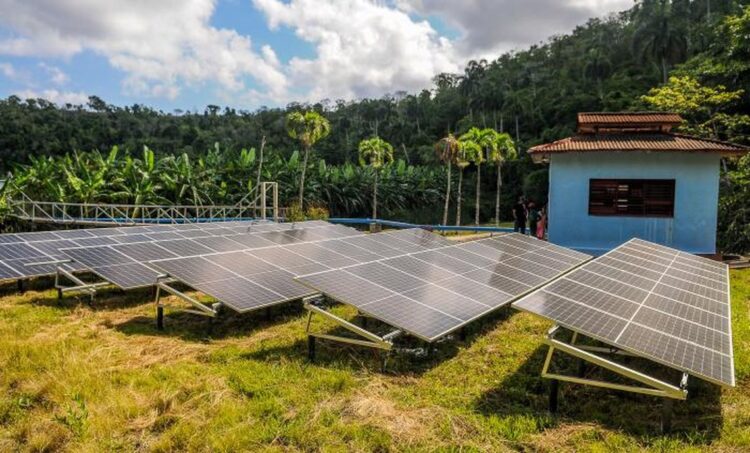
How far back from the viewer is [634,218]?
1528 cm

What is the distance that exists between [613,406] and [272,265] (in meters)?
6.19

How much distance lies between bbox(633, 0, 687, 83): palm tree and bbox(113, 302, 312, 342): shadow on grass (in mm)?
50594

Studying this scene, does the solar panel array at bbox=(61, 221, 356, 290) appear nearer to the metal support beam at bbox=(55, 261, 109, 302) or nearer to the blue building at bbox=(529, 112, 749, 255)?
the metal support beam at bbox=(55, 261, 109, 302)

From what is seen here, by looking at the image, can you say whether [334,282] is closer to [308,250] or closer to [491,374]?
[491,374]

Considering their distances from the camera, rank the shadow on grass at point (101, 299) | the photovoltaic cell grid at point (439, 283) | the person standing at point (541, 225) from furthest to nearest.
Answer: the person standing at point (541, 225) → the shadow on grass at point (101, 299) → the photovoltaic cell grid at point (439, 283)

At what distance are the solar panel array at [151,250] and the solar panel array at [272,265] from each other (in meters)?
0.71

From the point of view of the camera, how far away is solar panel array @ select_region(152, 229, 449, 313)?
25.9 feet

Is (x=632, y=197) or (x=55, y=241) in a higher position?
(x=632, y=197)

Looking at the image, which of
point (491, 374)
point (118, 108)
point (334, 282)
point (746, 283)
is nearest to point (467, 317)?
point (491, 374)

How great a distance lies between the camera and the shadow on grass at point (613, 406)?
16.5ft

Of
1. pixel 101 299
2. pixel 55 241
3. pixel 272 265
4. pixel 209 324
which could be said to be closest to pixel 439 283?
pixel 272 265

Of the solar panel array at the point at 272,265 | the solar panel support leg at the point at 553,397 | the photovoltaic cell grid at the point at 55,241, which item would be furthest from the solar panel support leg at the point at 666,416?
the photovoltaic cell grid at the point at 55,241

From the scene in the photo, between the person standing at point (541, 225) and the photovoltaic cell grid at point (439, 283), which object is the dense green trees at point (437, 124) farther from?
the photovoltaic cell grid at point (439, 283)

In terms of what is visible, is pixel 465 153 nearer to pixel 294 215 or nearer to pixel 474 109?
pixel 294 215
